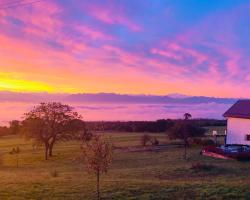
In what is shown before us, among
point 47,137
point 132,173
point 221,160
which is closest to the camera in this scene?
point 132,173

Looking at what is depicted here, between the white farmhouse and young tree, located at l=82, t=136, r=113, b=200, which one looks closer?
young tree, located at l=82, t=136, r=113, b=200

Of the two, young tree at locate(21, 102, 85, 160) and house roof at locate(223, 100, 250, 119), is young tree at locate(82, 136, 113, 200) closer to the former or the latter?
house roof at locate(223, 100, 250, 119)

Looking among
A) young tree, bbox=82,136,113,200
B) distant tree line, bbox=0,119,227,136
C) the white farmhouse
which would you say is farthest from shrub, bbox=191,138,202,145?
young tree, bbox=82,136,113,200

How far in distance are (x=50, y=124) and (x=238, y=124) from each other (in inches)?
994

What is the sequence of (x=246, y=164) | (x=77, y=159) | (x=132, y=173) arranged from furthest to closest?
(x=77, y=159), (x=246, y=164), (x=132, y=173)

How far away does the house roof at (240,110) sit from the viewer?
5534cm

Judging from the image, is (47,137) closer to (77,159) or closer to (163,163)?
(77,159)

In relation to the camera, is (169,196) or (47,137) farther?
(47,137)

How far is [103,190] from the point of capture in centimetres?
2509

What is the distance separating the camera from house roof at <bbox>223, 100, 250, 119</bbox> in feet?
182

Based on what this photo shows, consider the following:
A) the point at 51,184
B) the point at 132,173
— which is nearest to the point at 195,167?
the point at 132,173

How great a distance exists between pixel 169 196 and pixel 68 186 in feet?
19.2

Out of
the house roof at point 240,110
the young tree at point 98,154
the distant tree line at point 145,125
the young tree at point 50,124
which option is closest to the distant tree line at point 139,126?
the distant tree line at point 145,125

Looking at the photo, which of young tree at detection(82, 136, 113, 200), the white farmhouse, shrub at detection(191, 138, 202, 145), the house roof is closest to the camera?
young tree at detection(82, 136, 113, 200)
